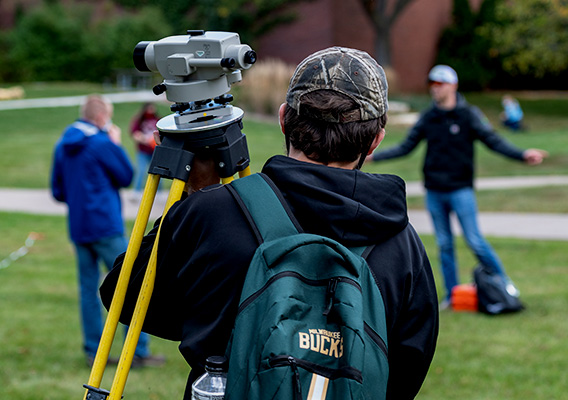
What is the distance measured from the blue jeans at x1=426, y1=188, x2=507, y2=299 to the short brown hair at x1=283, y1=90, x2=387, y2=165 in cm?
533

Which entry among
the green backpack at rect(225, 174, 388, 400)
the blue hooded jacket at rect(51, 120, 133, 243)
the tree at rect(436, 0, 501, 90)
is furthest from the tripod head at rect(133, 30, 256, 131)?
the tree at rect(436, 0, 501, 90)

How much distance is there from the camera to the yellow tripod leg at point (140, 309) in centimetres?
193

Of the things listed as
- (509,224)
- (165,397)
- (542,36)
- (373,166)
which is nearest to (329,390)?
(165,397)

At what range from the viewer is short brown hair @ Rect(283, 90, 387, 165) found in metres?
1.90

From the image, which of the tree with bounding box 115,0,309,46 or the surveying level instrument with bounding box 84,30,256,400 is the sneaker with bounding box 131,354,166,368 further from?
the tree with bounding box 115,0,309,46

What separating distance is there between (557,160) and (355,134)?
18.1 m

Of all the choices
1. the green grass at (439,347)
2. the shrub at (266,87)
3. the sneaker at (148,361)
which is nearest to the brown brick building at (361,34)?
the shrub at (266,87)

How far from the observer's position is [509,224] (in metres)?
11.5

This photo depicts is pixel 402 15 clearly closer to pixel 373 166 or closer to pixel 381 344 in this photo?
pixel 373 166

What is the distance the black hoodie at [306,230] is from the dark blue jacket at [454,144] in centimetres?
517

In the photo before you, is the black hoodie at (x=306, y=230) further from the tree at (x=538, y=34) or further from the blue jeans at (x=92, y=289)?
the tree at (x=538, y=34)

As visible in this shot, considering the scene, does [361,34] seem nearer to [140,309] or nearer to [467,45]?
[467,45]

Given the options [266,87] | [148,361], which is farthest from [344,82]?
[266,87]

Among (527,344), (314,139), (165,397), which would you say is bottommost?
(527,344)
